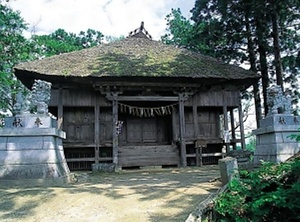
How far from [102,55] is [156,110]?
13.1 ft

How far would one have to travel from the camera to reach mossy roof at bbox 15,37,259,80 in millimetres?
13086

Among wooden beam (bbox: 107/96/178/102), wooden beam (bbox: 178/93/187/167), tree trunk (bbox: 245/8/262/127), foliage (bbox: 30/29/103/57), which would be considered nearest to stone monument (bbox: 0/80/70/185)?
wooden beam (bbox: 107/96/178/102)

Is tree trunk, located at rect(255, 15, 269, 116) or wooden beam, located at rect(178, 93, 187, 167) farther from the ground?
tree trunk, located at rect(255, 15, 269, 116)

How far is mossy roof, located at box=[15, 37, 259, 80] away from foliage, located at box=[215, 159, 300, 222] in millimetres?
8434

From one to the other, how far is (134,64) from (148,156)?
439 cm

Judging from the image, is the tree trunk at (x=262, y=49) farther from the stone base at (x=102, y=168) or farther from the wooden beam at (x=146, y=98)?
the stone base at (x=102, y=168)

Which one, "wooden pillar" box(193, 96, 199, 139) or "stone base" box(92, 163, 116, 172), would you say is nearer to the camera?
"stone base" box(92, 163, 116, 172)

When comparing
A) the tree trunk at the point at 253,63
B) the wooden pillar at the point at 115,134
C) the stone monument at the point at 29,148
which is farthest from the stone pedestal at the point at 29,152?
the tree trunk at the point at 253,63

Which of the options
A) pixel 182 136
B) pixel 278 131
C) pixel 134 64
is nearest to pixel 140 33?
pixel 134 64

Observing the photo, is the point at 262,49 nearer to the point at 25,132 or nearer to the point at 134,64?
the point at 134,64

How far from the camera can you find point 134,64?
14.1 meters

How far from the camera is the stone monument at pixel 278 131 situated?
8.09 metres

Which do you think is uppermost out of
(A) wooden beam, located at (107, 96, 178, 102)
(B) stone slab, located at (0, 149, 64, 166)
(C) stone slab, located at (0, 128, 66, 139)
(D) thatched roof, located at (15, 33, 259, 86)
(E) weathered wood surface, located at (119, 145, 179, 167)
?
(D) thatched roof, located at (15, 33, 259, 86)

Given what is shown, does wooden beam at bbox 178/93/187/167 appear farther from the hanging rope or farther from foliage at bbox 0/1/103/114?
foliage at bbox 0/1/103/114
